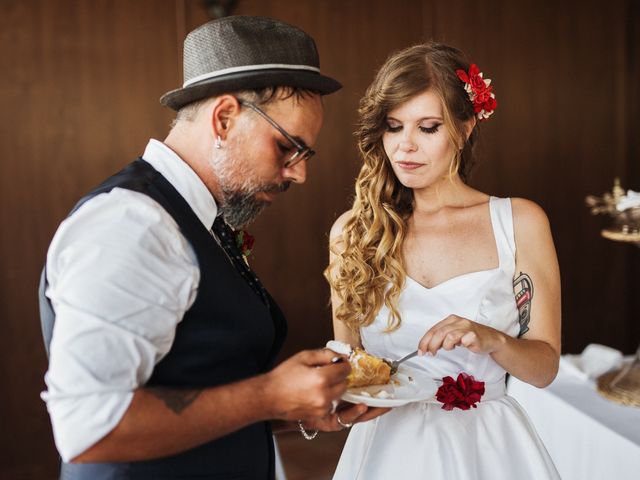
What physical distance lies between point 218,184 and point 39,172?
3076mm

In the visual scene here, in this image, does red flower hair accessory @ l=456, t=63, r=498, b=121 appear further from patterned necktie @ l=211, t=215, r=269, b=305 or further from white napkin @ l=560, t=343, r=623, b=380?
white napkin @ l=560, t=343, r=623, b=380

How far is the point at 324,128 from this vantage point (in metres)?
4.53

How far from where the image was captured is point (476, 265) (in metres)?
2.06

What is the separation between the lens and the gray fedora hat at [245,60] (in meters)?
1.33

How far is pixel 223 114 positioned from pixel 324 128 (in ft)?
10.6

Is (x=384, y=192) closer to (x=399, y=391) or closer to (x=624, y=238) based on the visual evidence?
(x=399, y=391)

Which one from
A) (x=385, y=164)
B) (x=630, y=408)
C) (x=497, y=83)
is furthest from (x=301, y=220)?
(x=630, y=408)

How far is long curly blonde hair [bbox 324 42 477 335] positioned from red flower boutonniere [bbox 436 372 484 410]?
0.87 ft

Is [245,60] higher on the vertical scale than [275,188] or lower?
higher

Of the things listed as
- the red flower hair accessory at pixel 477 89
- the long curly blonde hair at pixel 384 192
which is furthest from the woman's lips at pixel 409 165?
the red flower hair accessory at pixel 477 89

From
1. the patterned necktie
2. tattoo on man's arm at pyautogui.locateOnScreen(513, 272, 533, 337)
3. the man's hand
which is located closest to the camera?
the man's hand

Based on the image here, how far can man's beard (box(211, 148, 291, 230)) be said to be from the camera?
1.35 m

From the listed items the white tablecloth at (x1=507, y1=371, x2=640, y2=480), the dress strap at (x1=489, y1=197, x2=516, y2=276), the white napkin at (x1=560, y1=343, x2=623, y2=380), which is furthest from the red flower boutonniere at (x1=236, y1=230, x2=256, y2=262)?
the white napkin at (x1=560, y1=343, x2=623, y2=380)

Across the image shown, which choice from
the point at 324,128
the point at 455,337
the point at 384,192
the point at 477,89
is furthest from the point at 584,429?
the point at 324,128
